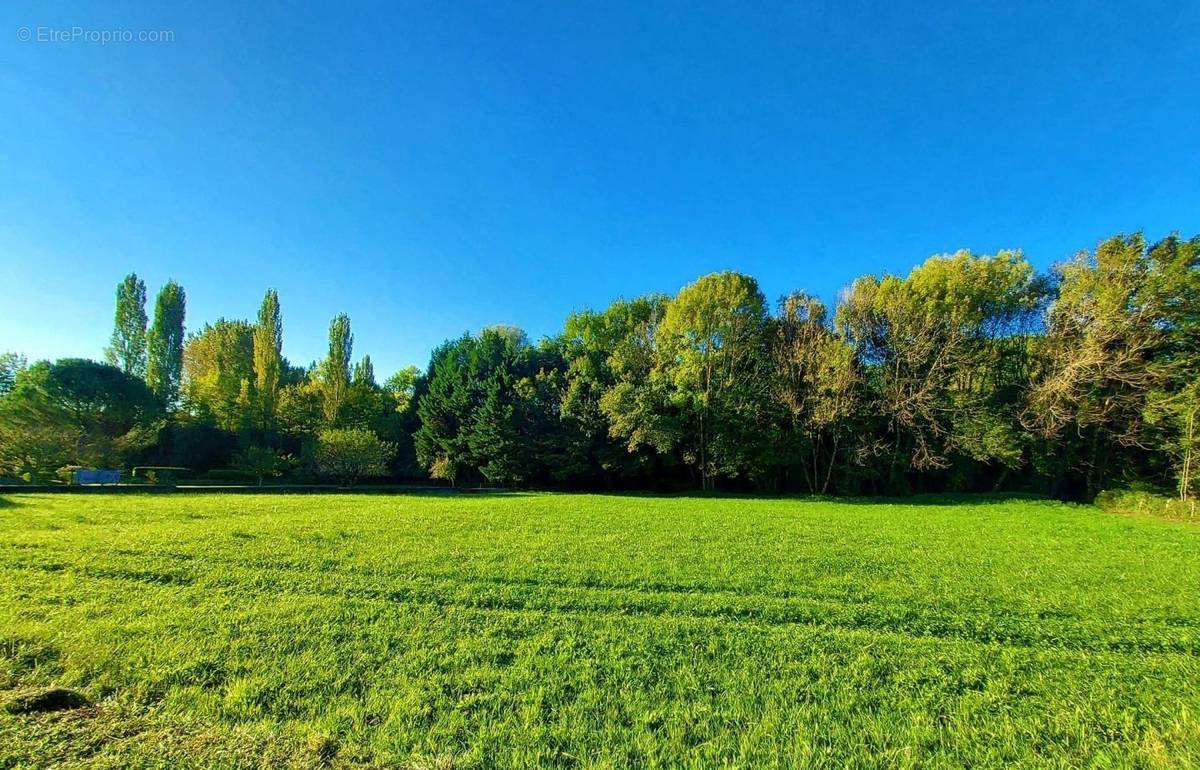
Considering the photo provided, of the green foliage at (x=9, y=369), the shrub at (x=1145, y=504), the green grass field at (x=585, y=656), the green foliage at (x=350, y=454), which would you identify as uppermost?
the green foliage at (x=9, y=369)

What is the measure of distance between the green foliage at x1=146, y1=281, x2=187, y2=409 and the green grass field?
35.4 metres

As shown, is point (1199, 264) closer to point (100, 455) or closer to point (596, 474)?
point (596, 474)

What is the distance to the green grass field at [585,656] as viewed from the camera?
3297 millimetres

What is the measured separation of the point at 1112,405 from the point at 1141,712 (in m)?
29.0

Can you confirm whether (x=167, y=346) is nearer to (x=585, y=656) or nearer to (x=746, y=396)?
(x=746, y=396)

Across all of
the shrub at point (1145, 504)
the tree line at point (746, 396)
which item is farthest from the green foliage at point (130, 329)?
the shrub at point (1145, 504)

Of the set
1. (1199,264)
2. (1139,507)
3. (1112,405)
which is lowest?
(1139,507)

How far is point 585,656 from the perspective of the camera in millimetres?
4703

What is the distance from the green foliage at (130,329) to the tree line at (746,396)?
6.8 inches

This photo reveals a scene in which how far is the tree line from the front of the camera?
75.3 feet

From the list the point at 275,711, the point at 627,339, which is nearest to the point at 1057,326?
the point at 627,339

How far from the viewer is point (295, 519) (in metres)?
13.6

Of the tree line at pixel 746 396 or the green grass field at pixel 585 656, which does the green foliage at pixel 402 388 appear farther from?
the green grass field at pixel 585 656

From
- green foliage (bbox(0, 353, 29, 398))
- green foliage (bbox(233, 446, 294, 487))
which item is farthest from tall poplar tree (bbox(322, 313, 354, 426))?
green foliage (bbox(0, 353, 29, 398))
